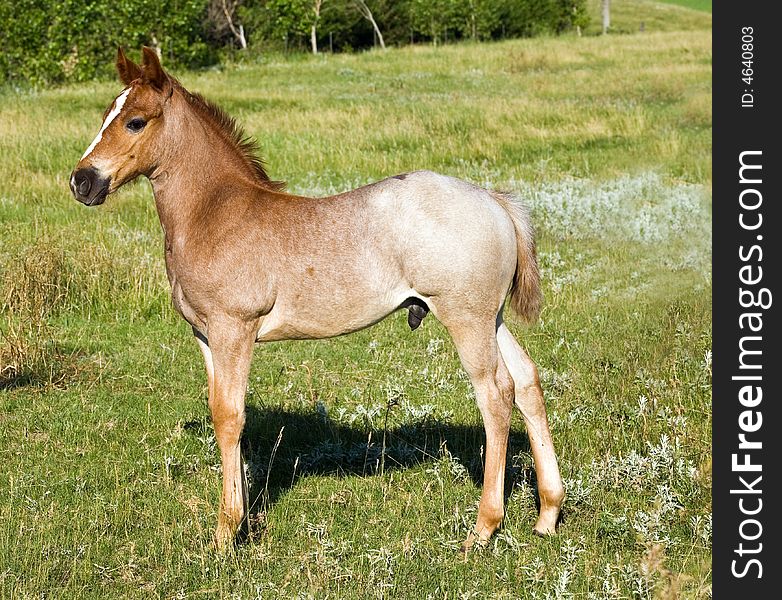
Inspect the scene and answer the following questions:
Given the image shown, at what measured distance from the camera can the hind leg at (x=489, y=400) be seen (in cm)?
514

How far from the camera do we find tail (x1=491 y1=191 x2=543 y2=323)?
546 cm

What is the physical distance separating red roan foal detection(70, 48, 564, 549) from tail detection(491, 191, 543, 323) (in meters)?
0.08

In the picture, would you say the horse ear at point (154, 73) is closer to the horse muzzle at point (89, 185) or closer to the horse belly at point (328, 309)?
the horse muzzle at point (89, 185)

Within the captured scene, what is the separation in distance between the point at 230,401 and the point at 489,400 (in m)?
1.51

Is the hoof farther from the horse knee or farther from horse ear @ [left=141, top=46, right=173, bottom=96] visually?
horse ear @ [left=141, top=46, right=173, bottom=96]

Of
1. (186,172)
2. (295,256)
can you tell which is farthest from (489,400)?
(186,172)

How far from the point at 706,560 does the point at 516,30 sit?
206 ft

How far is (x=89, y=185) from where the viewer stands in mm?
4988

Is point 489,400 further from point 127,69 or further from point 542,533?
point 127,69

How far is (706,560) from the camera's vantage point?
500cm

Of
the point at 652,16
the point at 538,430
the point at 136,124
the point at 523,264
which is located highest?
the point at 136,124

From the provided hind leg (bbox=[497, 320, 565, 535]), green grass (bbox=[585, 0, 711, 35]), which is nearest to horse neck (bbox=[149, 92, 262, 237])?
hind leg (bbox=[497, 320, 565, 535])

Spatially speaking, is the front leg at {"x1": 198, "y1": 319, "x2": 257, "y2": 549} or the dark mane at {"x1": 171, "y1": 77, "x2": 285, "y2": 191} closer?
the front leg at {"x1": 198, "y1": 319, "x2": 257, "y2": 549}

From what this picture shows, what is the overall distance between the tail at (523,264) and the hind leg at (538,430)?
19cm
